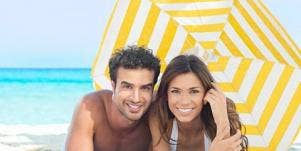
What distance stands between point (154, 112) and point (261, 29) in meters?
0.90

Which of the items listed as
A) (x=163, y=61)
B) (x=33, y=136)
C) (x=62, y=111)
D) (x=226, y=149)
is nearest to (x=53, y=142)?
(x=33, y=136)

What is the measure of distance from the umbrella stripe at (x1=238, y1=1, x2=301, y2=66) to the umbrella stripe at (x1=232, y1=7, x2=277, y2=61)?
0.06 ft

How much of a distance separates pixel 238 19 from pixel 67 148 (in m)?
1.34

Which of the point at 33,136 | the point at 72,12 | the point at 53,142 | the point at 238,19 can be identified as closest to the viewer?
the point at 238,19

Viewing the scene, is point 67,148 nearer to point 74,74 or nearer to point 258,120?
point 258,120

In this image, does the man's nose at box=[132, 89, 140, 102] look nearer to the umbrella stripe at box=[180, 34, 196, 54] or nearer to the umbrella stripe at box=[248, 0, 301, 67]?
the umbrella stripe at box=[180, 34, 196, 54]

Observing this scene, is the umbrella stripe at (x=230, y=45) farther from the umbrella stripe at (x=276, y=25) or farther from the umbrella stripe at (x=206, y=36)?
the umbrella stripe at (x=276, y=25)

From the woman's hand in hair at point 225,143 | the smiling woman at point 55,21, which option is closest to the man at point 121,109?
the woman's hand in hair at point 225,143

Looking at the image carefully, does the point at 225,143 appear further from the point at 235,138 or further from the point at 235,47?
the point at 235,47

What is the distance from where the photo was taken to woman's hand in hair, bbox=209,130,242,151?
329 cm

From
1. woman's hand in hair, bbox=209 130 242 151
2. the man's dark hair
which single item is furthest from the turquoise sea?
woman's hand in hair, bbox=209 130 242 151

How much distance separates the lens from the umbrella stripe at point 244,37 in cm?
378

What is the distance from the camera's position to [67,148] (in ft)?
11.4

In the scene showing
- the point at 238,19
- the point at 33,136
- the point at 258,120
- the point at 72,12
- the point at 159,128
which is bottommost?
the point at 33,136
